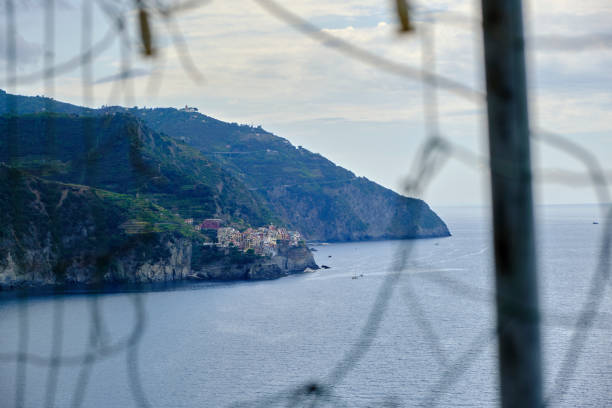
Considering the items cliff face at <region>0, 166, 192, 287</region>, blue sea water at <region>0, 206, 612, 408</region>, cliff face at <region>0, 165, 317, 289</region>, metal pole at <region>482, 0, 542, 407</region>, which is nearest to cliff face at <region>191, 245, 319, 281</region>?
cliff face at <region>0, 165, 317, 289</region>

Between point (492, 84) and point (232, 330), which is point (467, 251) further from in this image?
point (492, 84)

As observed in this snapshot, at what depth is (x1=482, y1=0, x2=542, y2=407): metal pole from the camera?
1.16 meters

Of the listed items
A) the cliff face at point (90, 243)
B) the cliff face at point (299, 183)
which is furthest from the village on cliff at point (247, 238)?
the cliff face at point (299, 183)

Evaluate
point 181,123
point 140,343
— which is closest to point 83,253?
point 140,343

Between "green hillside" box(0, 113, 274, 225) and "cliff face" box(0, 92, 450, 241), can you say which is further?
"cliff face" box(0, 92, 450, 241)

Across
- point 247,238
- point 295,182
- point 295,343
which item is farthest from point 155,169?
point 295,182

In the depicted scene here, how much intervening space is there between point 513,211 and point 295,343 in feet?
110

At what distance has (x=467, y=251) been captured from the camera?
68.8m

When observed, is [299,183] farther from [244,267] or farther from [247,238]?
[244,267]

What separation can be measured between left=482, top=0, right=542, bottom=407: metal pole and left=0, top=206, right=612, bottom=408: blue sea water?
11.8 metres

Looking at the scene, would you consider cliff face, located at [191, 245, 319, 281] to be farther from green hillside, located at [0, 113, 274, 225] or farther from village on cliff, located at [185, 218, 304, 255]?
green hillside, located at [0, 113, 274, 225]

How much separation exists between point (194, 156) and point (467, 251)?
31744 mm

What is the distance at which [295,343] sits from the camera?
1330 inches

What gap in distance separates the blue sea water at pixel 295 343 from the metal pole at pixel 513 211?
1181 centimetres
